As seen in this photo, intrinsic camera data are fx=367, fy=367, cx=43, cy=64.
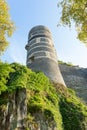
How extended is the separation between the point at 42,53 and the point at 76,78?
321cm

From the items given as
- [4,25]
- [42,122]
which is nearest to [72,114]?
[42,122]

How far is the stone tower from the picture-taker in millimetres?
23406

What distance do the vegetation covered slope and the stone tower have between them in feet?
14.3

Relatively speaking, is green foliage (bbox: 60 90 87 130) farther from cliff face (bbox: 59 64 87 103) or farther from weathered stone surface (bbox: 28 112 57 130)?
A: cliff face (bbox: 59 64 87 103)

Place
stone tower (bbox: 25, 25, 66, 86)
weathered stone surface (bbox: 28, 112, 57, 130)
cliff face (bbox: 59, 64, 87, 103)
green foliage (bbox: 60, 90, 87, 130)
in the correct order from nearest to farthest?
weathered stone surface (bbox: 28, 112, 57, 130), green foliage (bbox: 60, 90, 87, 130), stone tower (bbox: 25, 25, 66, 86), cliff face (bbox: 59, 64, 87, 103)

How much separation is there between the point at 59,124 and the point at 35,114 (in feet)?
4.37

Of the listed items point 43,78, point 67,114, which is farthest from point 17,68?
point 67,114

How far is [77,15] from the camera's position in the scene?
1595 cm

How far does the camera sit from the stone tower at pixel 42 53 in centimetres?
2341

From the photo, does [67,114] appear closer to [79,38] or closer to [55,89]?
[55,89]

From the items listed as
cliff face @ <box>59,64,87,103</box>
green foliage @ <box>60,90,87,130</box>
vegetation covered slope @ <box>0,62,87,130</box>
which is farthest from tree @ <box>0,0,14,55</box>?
cliff face @ <box>59,64,87,103</box>

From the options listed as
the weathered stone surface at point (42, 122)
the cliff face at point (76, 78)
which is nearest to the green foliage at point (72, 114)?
the weathered stone surface at point (42, 122)

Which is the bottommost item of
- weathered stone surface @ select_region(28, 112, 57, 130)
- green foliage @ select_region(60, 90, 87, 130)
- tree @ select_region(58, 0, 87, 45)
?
→ weathered stone surface @ select_region(28, 112, 57, 130)

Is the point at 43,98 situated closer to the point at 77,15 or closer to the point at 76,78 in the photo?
the point at 77,15
